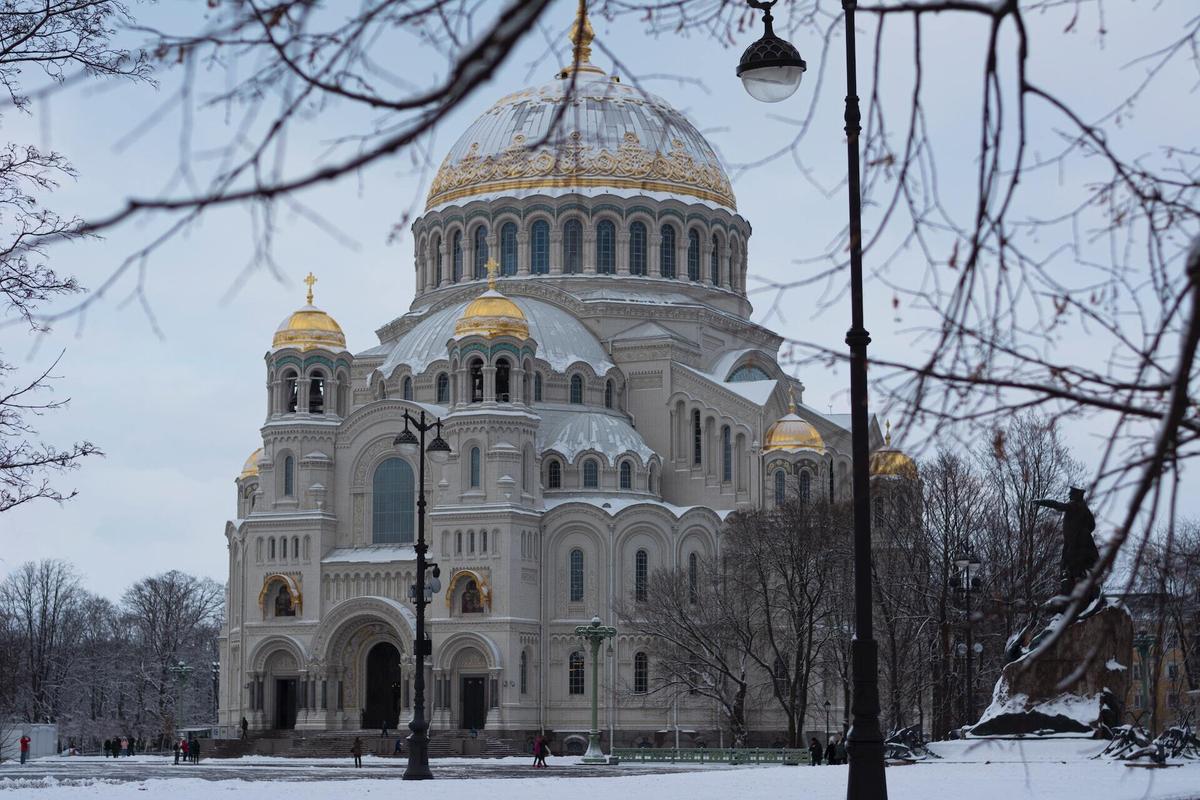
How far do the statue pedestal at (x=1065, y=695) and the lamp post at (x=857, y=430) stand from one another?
10.4 metres

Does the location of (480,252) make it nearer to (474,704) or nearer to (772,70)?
(474,704)

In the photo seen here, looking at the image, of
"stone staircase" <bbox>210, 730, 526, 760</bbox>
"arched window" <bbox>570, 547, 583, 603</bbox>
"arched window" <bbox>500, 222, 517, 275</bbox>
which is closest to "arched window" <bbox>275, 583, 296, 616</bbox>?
"stone staircase" <bbox>210, 730, 526, 760</bbox>

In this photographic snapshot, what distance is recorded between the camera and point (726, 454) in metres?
66.2

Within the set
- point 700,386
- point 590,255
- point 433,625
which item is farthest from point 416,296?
point 433,625

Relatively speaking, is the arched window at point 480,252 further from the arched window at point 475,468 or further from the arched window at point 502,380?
the arched window at point 475,468

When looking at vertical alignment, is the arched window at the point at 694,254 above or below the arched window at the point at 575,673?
above

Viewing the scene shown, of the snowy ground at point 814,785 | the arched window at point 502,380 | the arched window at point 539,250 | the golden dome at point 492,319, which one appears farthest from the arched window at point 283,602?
the snowy ground at point 814,785

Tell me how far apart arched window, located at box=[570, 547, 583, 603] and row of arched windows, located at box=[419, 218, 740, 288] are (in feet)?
45.2

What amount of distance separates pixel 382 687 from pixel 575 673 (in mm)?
6954

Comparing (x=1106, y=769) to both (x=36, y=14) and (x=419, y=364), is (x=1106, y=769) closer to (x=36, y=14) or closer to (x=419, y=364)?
(x=36, y=14)

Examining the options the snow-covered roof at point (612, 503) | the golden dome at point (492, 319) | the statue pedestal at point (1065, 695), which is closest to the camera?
the statue pedestal at point (1065, 695)

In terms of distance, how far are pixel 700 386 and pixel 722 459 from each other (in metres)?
3.01

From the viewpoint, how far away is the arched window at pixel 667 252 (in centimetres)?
7181

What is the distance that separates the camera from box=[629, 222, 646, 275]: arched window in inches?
2810
